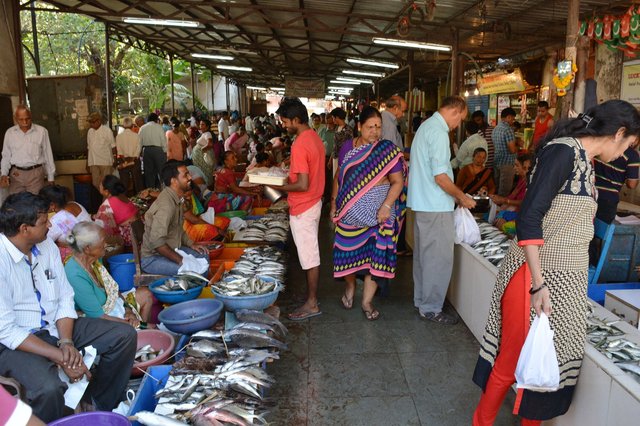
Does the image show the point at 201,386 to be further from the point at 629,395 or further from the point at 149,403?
the point at 629,395

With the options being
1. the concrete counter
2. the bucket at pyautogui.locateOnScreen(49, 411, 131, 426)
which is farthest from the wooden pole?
the bucket at pyautogui.locateOnScreen(49, 411, 131, 426)

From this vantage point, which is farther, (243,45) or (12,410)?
(243,45)

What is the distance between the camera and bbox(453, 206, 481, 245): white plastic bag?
480cm

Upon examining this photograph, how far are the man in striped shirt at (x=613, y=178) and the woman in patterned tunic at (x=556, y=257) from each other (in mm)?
2040

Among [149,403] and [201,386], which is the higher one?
[201,386]

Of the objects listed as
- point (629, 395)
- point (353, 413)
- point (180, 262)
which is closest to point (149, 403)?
point (353, 413)

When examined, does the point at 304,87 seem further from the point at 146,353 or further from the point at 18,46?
the point at 146,353

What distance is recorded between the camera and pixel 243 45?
14094mm

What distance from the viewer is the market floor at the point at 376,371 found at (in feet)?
11.0

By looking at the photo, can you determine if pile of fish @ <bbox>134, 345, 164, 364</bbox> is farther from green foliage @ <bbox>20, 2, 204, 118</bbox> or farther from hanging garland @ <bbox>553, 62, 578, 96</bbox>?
green foliage @ <bbox>20, 2, 204, 118</bbox>

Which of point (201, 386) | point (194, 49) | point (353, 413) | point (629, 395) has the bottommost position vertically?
point (353, 413)

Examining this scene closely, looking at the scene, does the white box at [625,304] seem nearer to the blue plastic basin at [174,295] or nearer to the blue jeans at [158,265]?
the blue plastic basin at [174,295]

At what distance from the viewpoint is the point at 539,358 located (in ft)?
7.80

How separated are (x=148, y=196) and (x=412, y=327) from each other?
5.06 metres
